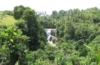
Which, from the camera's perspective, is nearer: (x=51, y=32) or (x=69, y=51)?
(x=69, y=51)

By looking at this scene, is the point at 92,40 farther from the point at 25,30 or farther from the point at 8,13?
the point at 25,30

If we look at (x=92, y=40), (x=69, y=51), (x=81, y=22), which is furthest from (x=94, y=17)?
(x=69, y=51)

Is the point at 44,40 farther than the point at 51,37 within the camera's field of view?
No

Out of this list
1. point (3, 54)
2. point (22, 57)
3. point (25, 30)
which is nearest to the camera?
point (3, 54)

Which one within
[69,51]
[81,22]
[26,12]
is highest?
[26,12]

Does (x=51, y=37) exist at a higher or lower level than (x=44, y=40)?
lower

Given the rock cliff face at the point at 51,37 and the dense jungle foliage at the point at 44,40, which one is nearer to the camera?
the dense jungle foliage at the point at 44,40

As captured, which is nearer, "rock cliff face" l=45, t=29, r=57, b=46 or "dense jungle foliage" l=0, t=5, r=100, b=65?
"dense jungle foliage" l=0, t=5, r=100, b=65

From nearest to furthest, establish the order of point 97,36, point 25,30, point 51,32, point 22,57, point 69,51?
point 22,57, point 25,30, point 69,51, point 97,36, point 51,32
